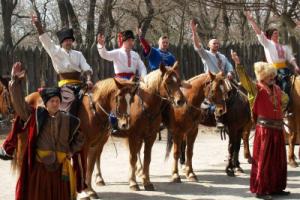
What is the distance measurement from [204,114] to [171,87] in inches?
64.0

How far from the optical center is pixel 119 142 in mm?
15359

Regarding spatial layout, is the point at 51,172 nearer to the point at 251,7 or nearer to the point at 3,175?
the point at 3,175

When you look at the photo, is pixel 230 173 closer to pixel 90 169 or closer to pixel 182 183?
pixel 182 183

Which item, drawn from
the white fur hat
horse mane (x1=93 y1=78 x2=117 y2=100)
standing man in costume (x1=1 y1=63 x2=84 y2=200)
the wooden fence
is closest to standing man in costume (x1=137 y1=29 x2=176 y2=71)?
horse mane (x1=93 y1=78 x2=117 y2=100)

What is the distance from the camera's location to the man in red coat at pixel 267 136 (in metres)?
8.03

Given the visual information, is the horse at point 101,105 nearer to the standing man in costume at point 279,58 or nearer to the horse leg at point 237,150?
the horse leg at point 237,150

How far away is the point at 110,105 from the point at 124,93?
12.3 inches

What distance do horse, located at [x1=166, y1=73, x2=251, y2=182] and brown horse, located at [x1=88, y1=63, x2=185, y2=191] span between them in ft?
2.75

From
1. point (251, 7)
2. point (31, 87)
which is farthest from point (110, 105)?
point (31, 87)

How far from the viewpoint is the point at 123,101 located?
7984 mm

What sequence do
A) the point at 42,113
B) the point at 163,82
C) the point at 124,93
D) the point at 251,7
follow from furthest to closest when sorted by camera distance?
the point at 251,7 → the point at 163,82 → the point at 124,93 → the point at 42,113

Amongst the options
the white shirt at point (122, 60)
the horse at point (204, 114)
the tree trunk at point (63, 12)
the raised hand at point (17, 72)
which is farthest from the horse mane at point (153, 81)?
the tree trunk at point (63, 12)

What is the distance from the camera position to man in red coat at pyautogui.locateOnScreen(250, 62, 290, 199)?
8.03 m

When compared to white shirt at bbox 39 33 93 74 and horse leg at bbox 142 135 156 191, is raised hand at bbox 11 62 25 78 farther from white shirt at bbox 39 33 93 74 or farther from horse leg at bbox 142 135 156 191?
horse leg at bbox 142 135 156 191
